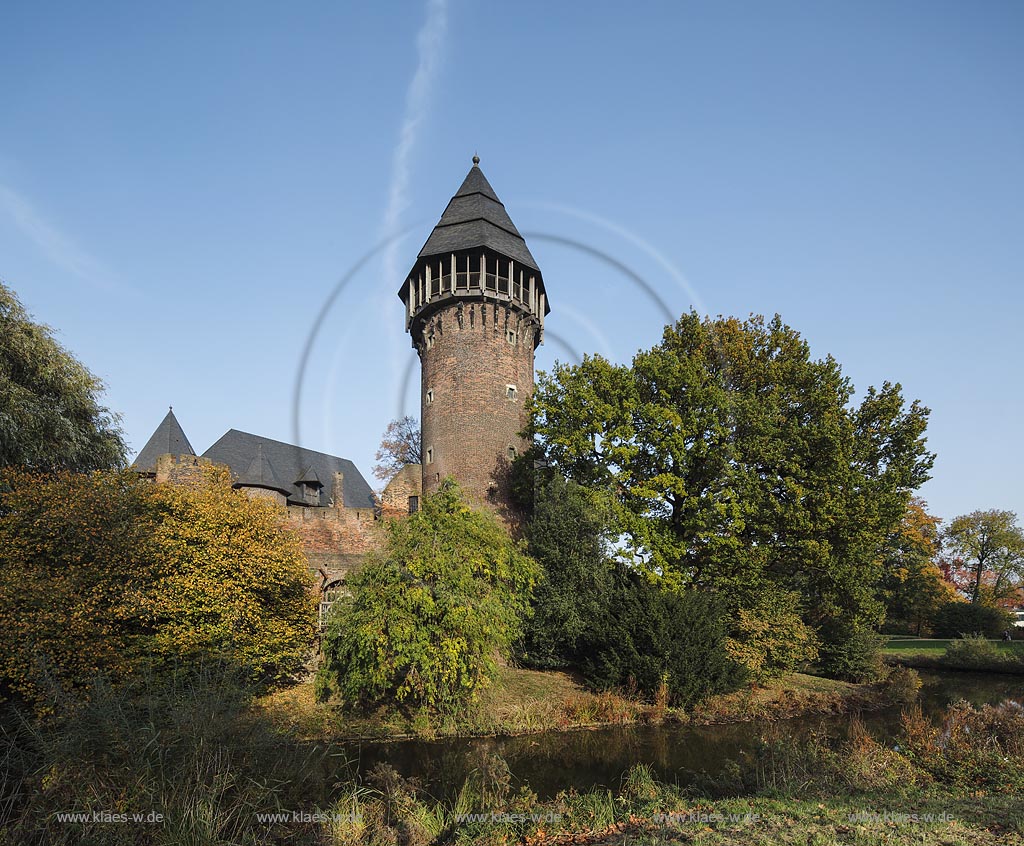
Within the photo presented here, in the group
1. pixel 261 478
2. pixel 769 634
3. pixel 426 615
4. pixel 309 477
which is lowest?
pixel 769 634

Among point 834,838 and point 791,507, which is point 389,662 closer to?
point 834,838

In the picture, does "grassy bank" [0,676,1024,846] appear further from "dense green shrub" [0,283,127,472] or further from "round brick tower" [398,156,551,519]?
"round brick tower" [398,156,551,519]

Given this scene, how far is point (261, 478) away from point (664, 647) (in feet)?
59.4

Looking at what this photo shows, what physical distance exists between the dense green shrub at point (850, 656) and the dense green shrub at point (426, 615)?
47.6 feet

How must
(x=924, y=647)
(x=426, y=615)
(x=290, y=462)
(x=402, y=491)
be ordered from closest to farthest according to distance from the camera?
(x=426, y=615)
(x=402, y=491)
(x=290, y=462)
(x=924, y=647)

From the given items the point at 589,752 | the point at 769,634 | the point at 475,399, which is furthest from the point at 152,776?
the point at 475,399

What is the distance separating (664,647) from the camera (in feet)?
59.6

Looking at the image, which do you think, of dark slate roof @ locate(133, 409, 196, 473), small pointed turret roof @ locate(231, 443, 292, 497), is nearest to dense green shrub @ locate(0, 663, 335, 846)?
small pointed turret roof @ locate(231, 443, 292, 497)

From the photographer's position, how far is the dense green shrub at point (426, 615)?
1498cm

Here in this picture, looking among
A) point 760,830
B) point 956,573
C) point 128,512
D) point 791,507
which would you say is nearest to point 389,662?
point 128,512

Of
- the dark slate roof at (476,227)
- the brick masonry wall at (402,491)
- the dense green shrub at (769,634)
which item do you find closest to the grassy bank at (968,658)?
the dense green shrub at (769,634)

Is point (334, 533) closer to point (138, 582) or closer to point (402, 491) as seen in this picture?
point (402, 491)

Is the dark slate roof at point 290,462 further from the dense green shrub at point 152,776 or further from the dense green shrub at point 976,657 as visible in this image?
the dense green shrub at point 976,657

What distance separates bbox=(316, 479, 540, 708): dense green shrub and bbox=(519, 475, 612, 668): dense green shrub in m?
2.91
